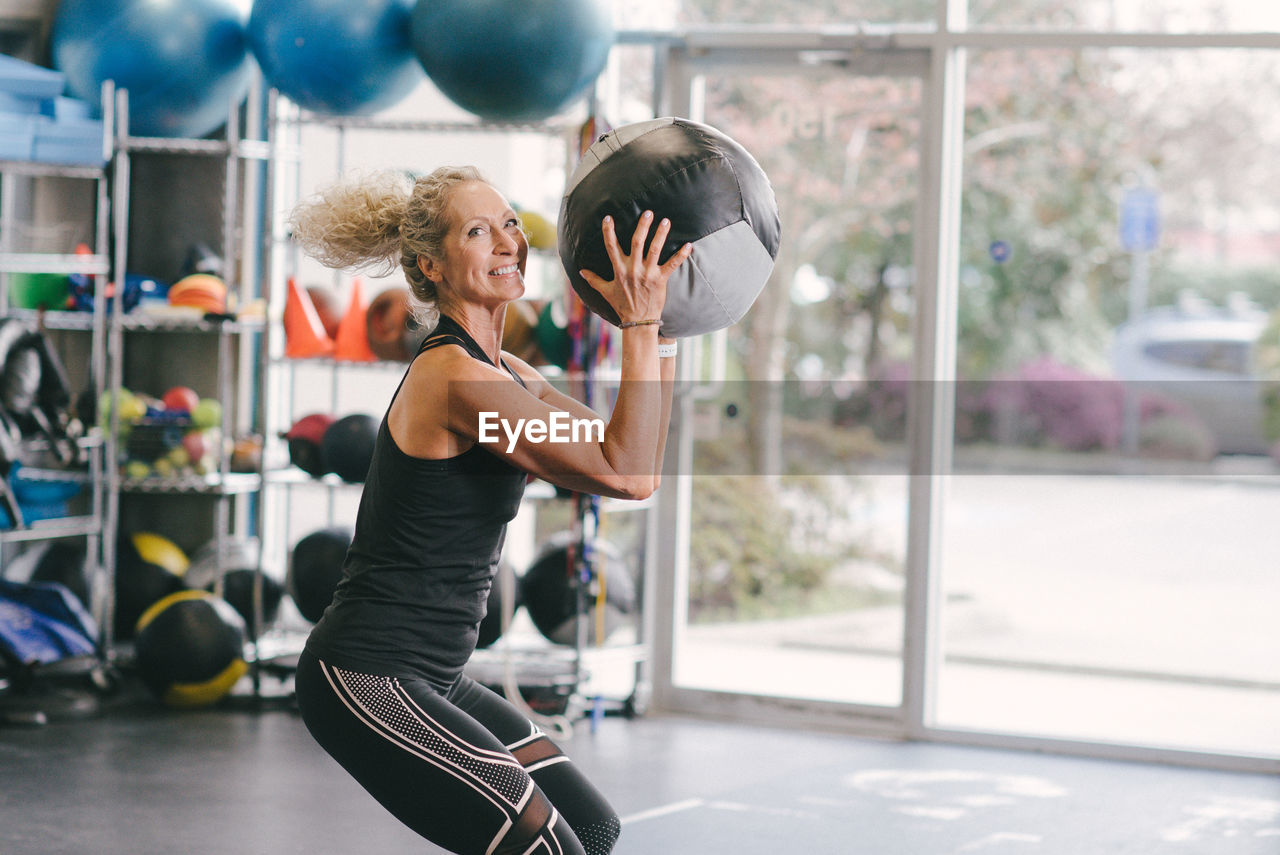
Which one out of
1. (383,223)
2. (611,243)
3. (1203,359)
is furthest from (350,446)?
(1203,359)

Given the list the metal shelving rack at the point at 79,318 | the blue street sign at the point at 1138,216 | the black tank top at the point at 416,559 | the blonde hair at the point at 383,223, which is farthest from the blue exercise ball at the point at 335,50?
the blue street sign at the point at 1138,216

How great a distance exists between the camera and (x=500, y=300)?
6.45ft

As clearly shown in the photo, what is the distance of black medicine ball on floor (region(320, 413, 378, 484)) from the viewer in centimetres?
423

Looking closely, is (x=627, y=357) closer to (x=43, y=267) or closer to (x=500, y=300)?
(x=500, y=300)

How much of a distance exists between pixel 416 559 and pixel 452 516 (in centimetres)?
8

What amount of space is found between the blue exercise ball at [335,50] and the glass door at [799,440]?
1013 mm

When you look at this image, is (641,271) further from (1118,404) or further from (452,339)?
(1118,404)

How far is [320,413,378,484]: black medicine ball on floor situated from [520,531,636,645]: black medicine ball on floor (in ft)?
2.21

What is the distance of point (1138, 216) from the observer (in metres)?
9.50

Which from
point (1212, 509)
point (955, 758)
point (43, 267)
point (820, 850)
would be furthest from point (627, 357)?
point (1212, 509)

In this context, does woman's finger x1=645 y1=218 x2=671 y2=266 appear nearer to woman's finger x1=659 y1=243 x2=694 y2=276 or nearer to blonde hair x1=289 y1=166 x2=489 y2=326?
woman's finger x1=659 y1=243 x2=694 y2=276

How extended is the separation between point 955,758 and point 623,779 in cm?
110

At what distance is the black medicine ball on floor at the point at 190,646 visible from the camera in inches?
171

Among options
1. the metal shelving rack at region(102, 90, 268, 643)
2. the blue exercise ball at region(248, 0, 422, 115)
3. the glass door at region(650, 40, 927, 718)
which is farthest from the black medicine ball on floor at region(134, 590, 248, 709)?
the blue exercise ball at region(248, 0, 422, 115)
